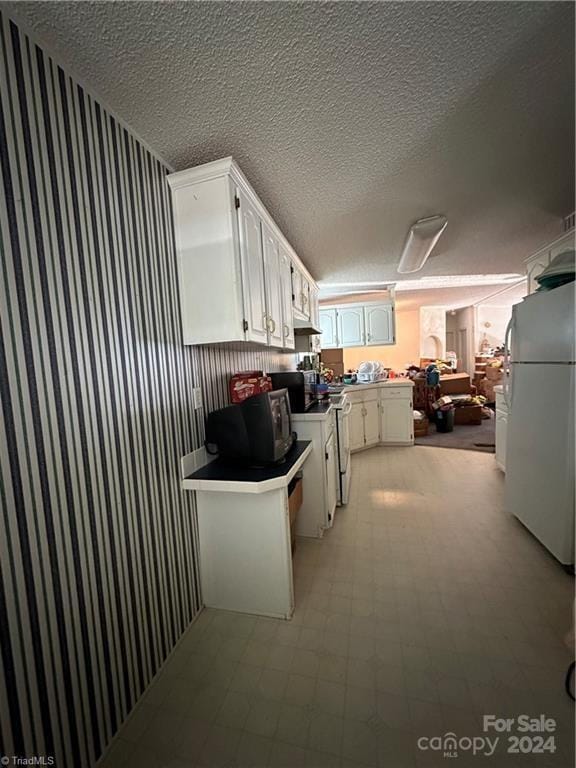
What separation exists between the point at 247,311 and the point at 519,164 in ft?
5.48

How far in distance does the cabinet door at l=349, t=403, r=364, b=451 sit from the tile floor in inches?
79.2

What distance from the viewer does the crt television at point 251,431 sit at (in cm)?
151

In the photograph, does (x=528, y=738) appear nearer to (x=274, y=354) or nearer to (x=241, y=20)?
(x=241, y=20)

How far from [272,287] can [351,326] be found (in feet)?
10.2

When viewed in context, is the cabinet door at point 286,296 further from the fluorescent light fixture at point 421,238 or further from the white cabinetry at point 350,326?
the white cabinetry at point 350,326

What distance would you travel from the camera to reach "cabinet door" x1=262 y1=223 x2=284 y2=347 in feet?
5.94

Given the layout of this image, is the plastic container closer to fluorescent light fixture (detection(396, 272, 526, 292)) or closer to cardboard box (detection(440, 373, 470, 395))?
cardboard box (detection(440, 373, 470, 395))

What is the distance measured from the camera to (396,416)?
4305mm

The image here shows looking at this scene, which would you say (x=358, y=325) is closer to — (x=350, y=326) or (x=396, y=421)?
(x=350, y=326)

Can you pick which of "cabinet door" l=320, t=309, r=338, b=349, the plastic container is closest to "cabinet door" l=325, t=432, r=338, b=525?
"cabinet door" l=320, t=309, r=338, b=349

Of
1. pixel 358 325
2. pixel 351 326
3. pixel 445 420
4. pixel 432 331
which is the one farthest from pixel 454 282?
pixel 432 331

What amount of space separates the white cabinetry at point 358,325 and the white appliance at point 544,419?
2.47 meters

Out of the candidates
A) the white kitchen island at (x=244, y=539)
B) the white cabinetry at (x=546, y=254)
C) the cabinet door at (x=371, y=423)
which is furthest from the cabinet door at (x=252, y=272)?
the cabinet door at (x=371, y=423)

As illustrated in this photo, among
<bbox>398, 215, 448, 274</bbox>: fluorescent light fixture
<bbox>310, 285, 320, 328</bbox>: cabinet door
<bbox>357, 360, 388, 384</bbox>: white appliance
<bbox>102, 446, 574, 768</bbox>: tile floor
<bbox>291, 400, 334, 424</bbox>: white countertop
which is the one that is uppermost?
<bbox>398, 215, 448, 274</bbox>: fluorescent light fixture
